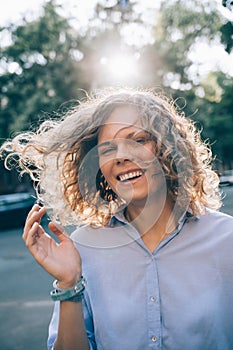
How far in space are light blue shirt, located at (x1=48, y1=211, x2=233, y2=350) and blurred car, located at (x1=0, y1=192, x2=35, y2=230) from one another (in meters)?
9.59

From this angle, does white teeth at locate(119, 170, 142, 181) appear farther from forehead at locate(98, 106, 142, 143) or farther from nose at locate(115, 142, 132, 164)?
forehead at locate(98, 106, 142, 143)

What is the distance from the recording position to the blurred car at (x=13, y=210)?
10945mm

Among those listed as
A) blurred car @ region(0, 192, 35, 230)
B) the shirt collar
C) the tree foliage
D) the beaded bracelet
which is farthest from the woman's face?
the tree foliage

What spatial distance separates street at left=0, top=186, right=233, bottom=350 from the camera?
403cm

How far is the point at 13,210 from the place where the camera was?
36.2 feet

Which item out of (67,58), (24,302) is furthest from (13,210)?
(67,58)

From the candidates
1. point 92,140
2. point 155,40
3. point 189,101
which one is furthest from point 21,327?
point 189,101

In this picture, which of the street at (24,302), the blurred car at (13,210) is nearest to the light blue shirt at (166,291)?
the street at (24,302)

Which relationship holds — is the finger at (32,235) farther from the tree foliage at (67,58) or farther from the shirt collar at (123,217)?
the tree foliage at (67,58)

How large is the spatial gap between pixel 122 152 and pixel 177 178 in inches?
10.5

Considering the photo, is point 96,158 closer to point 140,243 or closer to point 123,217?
point 123,217

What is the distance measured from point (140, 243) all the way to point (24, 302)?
3.99 meters

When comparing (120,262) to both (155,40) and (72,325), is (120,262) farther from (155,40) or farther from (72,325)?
(155,40)

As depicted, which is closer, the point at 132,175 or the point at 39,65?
the point at 132,175
